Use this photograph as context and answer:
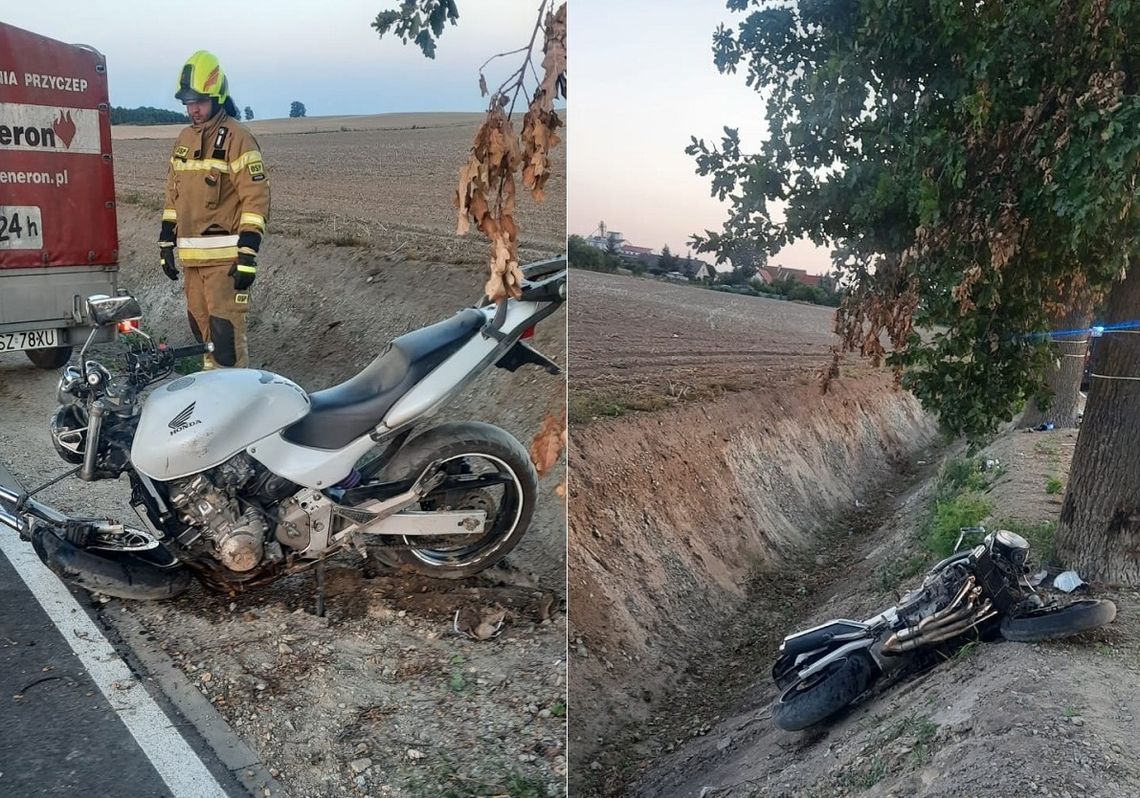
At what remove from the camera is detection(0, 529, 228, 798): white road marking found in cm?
247

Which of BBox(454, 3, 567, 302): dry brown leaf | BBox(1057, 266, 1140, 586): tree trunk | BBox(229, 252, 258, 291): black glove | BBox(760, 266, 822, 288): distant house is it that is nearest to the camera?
BBox(454, 3, 567, 302): dry brown leaf

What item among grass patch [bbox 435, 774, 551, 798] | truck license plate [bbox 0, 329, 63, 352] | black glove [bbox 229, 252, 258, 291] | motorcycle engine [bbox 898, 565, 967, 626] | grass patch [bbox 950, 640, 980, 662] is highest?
black glove [bbox 229, 252, 258, 291]

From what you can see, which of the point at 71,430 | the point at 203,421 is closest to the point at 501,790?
the point at 203,421

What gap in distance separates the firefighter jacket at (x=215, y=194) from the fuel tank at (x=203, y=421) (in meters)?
0.41

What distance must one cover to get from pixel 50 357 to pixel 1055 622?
9.68 ft

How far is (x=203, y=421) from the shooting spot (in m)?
2.91

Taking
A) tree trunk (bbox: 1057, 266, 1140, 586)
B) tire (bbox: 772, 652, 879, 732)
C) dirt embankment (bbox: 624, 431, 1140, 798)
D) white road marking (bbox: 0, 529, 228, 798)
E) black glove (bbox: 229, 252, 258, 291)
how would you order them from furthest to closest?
black glove (bbox: 229, 252, 258, 291) → tree trunk (bbox: 1057, 266, 1140, 586) → tire (bbox: 772, 652, 879, 732) → white road marking (bbox: 0, 529, 228, 798) → dirt embankment (bbox: 624, 431, 1140, 798)

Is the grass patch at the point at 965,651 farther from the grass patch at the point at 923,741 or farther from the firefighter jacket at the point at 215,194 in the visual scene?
the firefighter jacket at the point at 215,194

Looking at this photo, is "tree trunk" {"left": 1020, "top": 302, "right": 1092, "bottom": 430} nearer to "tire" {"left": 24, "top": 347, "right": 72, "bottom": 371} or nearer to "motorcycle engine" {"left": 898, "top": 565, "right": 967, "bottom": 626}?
"motorcycle engine" {"left": 898, "top": 565, "right": 967, "bottom": 626}

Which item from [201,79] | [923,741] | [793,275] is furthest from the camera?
[201,79]

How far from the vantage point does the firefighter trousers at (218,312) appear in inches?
123

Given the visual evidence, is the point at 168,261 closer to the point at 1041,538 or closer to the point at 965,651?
the point at 965,651

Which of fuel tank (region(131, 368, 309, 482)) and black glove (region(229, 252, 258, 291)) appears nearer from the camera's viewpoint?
fuel tank (region(131, 368, 309, 482))

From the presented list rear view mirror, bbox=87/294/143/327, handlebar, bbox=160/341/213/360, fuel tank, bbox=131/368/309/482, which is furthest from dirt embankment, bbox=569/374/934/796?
rear view mirror, bbox=87/294/143/327
